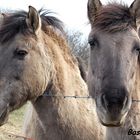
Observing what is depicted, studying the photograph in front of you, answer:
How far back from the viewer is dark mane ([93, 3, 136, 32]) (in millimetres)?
4531

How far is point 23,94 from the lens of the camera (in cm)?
550

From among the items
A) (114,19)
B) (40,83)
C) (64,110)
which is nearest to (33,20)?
(40,83)

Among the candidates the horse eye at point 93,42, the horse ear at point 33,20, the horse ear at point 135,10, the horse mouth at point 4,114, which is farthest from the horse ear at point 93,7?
the horse mouth at point 4,114

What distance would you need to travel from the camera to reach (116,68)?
423cm

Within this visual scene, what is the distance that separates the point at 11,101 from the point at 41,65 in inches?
26.9

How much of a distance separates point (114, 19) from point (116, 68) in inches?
26.3

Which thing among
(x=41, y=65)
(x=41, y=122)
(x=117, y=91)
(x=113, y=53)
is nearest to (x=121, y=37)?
(x=113, y=53)

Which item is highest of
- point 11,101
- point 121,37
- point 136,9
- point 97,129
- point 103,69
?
point 136,9

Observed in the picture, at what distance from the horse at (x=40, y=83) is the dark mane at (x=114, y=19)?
1.30 metres

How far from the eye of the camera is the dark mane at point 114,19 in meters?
4.53

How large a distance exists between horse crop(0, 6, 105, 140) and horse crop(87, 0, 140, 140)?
1064mm

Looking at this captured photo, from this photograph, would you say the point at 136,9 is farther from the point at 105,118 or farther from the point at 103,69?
the point at 105,118

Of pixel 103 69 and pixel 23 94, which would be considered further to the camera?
pixel 23 94

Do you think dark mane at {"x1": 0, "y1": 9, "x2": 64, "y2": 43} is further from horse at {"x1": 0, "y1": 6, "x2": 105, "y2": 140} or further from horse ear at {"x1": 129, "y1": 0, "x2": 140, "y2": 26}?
horse ear at {"x1": 129, "y1": 0, "x2": 140, "y2": 26}
